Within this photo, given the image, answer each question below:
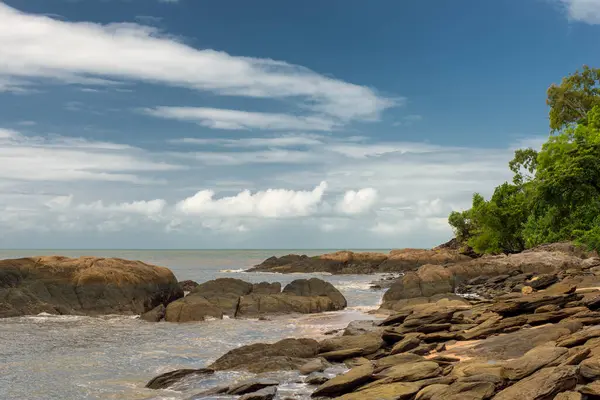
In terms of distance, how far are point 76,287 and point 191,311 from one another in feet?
24.0

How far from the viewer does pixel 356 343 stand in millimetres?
16047

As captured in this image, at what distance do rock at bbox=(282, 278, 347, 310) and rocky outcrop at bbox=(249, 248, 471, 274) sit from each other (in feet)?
146

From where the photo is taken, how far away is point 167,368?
16266mm

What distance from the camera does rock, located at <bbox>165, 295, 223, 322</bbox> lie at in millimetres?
26303

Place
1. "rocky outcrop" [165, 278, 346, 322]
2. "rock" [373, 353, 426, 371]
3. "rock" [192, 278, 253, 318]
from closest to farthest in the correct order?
"rock" [373, 353, 426, 371], "rocky outcrop" [165, 278, 346, 322], "rock" [192, 278, 253, 318]

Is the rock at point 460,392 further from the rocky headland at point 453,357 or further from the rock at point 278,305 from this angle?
the rock at point 278,305

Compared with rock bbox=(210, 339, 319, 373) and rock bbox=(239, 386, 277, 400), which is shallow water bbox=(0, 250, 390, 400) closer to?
rock bbox=(239, 386, 277, 400)

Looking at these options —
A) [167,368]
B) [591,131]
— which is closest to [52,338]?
[167,368]

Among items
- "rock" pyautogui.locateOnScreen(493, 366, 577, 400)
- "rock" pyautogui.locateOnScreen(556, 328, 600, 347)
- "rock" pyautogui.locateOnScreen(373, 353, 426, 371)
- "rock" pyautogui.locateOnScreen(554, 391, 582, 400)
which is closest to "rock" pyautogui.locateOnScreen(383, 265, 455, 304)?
"rock" pyautogui.locateOnScreen(373, 353, 426, 371)

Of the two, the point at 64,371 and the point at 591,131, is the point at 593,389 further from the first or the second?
the point at 591,131

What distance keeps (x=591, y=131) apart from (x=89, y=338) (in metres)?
34.0

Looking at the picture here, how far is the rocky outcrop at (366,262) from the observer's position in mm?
79562

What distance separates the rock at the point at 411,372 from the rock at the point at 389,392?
0.50 m

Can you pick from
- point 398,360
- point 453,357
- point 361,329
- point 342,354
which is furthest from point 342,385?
point 361,329
